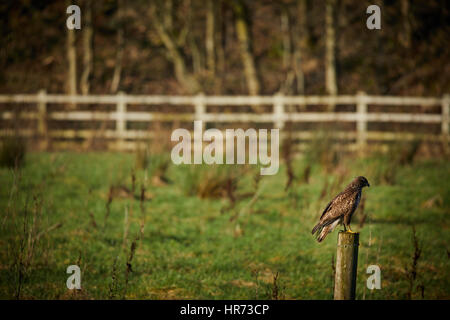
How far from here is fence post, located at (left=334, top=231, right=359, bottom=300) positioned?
3166 mm

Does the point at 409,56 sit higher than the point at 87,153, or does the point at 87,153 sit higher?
the point at 409,56

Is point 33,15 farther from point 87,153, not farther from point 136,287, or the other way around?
point 136,287

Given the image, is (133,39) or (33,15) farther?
(133,39)

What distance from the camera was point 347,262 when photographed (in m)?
3.18

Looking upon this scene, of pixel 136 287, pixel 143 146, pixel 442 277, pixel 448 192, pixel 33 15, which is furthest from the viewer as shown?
pixel 33 15

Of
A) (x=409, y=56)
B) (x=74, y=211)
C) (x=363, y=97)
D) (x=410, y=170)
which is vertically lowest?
(x=74, y=211)

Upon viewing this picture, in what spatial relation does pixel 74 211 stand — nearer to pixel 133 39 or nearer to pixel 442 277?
pixel 442 277

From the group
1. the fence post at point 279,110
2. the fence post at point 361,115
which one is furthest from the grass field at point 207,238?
the fence post at point 279,110

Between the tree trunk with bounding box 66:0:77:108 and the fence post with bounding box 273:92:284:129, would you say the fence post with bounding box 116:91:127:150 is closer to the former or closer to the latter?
the fence post with bounding box 273:92:284:129

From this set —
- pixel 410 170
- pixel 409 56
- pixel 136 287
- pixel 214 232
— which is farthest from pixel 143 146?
pixel 409 56

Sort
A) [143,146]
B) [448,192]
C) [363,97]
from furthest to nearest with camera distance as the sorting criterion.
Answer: [363,97] < [143,146] < [448,192]

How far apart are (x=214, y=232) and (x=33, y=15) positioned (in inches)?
577

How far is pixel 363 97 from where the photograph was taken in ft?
42.8

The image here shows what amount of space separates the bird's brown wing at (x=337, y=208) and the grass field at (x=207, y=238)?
198 mm
